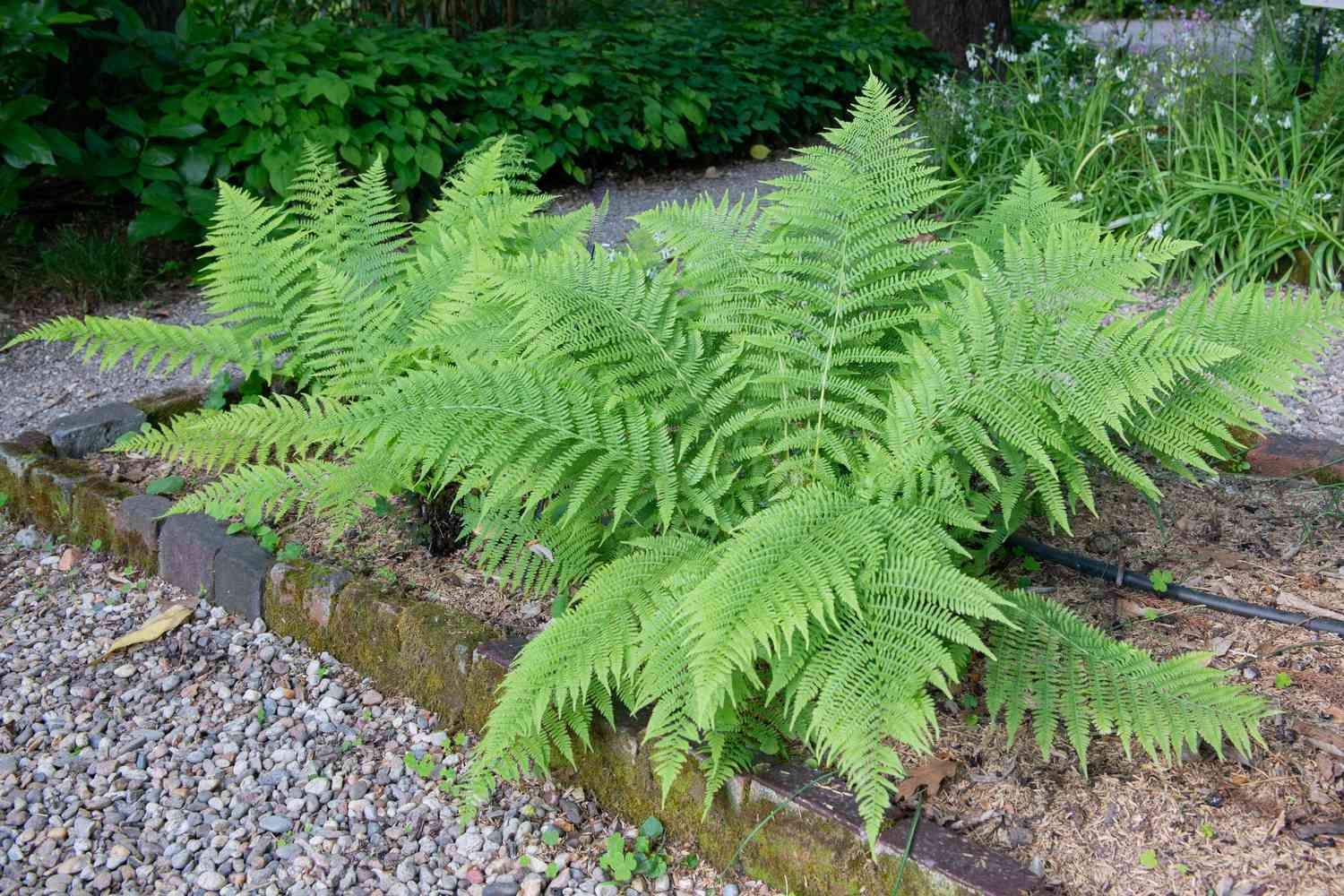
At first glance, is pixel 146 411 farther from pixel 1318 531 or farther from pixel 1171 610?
pixel 1318 531

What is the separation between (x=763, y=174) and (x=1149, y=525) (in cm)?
462

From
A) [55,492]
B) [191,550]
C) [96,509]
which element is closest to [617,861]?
[191,550]

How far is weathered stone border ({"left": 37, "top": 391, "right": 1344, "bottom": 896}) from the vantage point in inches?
66.4

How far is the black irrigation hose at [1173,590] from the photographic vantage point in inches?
81.5

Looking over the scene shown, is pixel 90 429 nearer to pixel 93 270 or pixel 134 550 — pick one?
pixel 134 550

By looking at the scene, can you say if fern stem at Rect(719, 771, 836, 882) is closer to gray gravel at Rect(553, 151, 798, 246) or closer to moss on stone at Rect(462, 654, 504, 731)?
moss on stone at Rect(462, 654, 504, 731)

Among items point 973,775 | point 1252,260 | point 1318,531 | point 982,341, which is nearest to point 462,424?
point 982,341

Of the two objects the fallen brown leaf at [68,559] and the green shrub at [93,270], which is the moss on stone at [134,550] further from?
the green shrub at [93,270]

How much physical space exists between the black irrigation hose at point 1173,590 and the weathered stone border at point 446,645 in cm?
75

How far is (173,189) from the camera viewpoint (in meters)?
4.89

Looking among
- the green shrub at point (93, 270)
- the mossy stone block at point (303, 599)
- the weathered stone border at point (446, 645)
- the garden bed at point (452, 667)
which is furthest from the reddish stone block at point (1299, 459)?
the green shrub at point (93, 270)

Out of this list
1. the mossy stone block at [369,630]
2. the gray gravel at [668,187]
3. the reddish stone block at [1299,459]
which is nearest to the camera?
the mossy stone block at [369,630]

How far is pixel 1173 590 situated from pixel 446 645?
1.46 meters

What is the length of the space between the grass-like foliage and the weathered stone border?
0.10 metres
